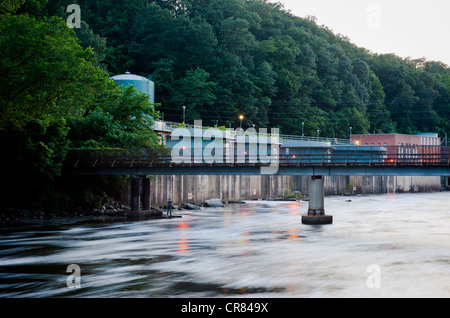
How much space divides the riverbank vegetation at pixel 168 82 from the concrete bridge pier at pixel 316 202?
18.6 m

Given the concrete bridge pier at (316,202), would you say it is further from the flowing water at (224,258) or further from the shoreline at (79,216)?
the shoreline at (79,216)

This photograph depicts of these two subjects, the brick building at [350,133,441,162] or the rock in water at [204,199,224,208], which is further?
the brick building at [350,133,441,162]

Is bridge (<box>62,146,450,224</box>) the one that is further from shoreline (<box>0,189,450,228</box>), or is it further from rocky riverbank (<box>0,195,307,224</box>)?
rocky riverbank (<box>0,195,307,224</box>)

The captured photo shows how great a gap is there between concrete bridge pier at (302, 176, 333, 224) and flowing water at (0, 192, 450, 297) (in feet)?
3.62

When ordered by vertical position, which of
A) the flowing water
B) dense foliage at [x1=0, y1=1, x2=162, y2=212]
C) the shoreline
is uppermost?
dense foliage at [x1=0, y1=1, x2=162, y2=212]

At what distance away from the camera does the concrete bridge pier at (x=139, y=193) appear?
53594 mm

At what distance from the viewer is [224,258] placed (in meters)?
32.0

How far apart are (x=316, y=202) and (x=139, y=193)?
16.4 m

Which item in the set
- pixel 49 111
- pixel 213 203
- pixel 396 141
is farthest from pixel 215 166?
pixel 396 141

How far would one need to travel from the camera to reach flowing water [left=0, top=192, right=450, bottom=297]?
79.2 feet

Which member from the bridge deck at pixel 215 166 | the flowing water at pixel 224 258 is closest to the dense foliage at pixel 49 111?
the bridge deck at pixel 215 166

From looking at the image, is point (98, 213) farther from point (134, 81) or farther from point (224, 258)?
point (134, 81)

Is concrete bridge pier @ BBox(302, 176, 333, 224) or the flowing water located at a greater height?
concrete bridge pier @ BBox(302, 176, 333, 224)

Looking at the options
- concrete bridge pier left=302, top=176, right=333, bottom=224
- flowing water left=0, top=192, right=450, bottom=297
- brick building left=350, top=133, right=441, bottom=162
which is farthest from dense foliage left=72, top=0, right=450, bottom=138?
flowing water left=0, top=192, right=450, bottom=297
